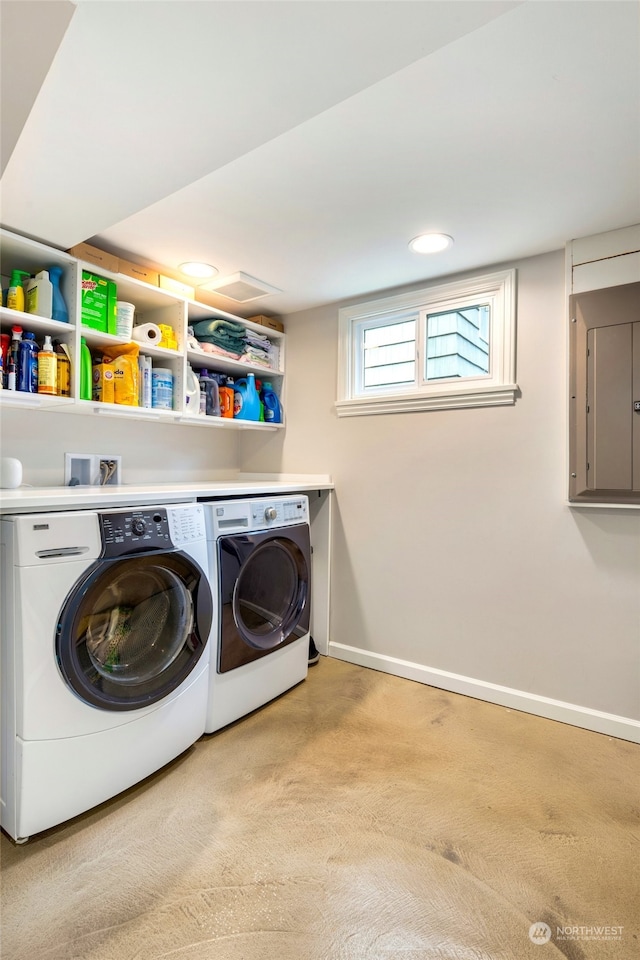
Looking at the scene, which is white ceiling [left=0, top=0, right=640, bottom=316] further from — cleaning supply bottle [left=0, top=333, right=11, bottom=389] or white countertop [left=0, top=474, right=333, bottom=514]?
white countertop [left=0, top=474, right=333, bottom=514]

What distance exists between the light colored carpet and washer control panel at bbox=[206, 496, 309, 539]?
0.85 meters

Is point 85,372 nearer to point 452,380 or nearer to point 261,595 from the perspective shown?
point 261,595

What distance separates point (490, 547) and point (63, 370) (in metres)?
2.05

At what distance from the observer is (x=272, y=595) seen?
86.9 inches

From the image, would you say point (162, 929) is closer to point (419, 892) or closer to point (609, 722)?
point (419, 892)

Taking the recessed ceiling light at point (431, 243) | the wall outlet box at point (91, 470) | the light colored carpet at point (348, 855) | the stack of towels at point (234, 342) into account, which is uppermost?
the recessed ceiling light at point (431, 243)

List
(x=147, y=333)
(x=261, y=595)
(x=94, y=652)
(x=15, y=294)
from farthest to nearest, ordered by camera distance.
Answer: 1. (x=147, y=333)
2. (x=261, y=595)
3. (x=15, y=294)
4. (x=94, y=652)

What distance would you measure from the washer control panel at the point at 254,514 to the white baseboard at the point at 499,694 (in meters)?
0.92

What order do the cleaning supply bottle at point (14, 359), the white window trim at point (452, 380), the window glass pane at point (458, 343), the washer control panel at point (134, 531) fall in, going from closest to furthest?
1. the washer control panel at point (134, 531)
2. the cleaning supply bottle at point (14, 359)
3. the white window trim at point (452, 380)
4. the window glass pane at point (458, 343)

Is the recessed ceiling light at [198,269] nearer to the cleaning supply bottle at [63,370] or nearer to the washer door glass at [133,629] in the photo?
the cleaning supply bottle at [63,370]

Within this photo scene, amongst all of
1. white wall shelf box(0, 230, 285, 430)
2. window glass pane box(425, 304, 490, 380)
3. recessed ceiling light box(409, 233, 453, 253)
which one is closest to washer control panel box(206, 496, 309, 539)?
white wall shelf box(0, 230, 285, 430)

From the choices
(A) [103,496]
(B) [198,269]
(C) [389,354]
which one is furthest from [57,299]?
(C) [389,354]

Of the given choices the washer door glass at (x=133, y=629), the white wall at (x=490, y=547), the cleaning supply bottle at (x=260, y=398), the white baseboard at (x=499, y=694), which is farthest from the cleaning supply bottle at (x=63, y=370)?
the white baseboard at (x=499, y=694)

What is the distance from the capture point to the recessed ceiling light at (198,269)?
2.27 meters
